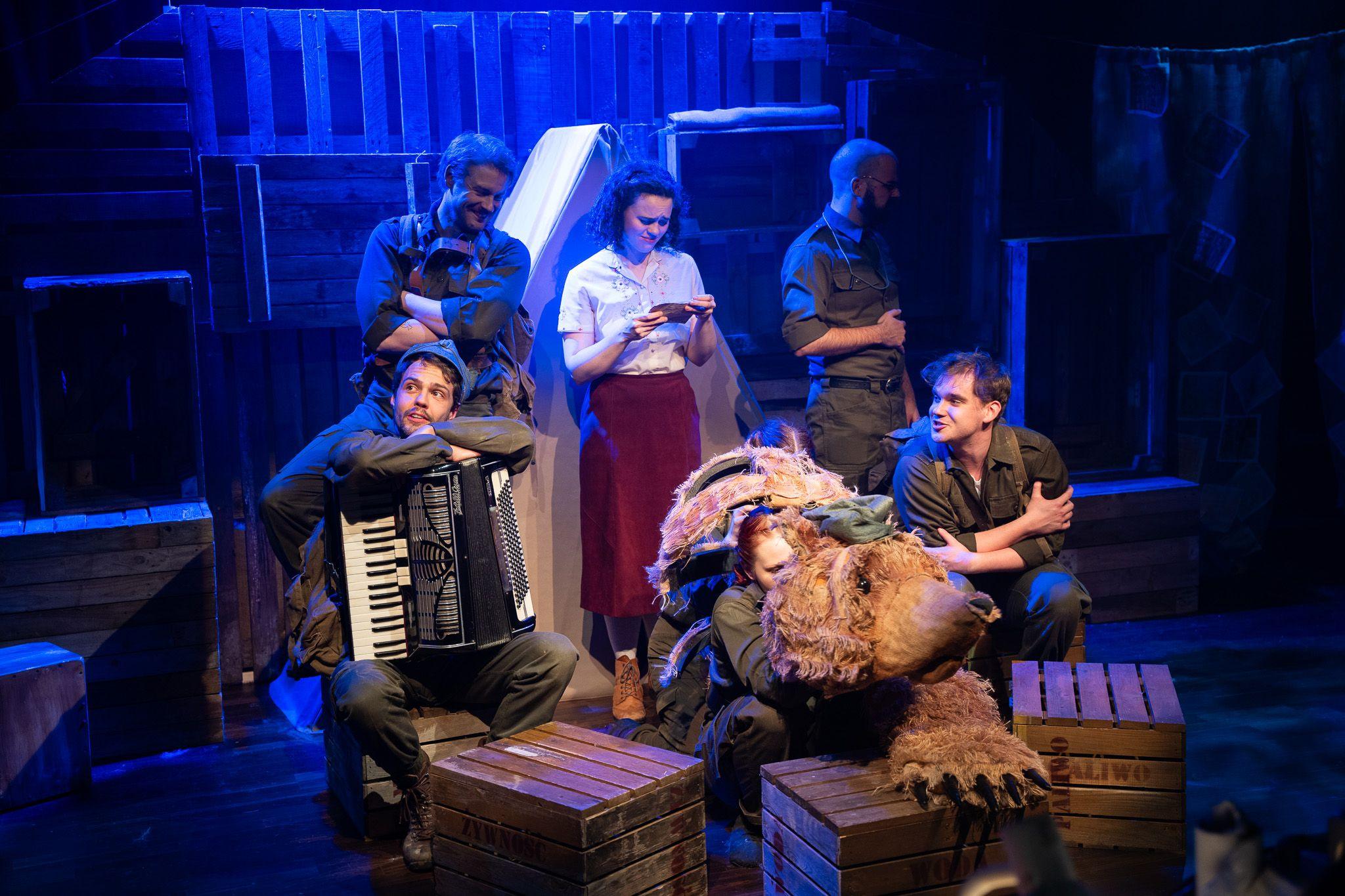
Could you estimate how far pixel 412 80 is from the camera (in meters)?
5.30

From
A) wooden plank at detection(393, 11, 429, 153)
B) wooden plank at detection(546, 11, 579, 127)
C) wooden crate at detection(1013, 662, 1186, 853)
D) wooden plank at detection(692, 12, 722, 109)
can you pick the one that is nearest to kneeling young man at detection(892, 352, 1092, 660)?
wooden crate at detection(1013, 662, 1186, 853)

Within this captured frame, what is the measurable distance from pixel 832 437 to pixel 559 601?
1319mm

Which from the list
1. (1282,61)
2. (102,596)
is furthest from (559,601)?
(1282,61)

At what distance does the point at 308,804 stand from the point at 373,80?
3010 mm

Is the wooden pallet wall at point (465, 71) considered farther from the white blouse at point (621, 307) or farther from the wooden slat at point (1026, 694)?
the wooden slat at point (1026, 694)

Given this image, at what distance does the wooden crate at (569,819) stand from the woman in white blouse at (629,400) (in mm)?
1292

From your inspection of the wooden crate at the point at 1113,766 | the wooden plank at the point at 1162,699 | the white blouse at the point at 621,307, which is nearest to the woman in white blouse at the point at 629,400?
the white blouse at the point at 621,307

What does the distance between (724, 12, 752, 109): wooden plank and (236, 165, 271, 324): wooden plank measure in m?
2.20

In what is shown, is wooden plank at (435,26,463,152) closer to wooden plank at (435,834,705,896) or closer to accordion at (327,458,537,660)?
accordion at (327,458,537,660)

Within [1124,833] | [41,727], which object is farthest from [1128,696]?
[41,727]

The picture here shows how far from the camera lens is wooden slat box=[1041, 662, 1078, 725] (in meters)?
3.34

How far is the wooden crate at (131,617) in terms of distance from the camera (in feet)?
14.6

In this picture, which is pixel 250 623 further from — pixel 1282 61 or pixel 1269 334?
pixel 1282 61

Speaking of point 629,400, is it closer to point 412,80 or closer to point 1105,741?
point 412,80
